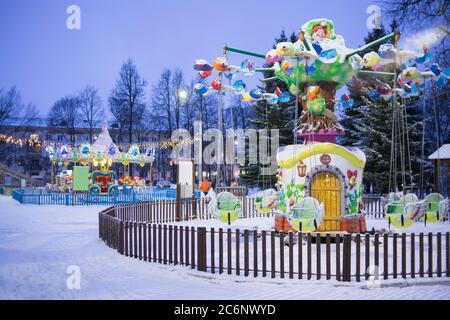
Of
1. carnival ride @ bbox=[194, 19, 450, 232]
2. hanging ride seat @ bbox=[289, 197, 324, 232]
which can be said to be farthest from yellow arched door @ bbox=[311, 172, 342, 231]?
hanging ride seat @ bbox=[289, 197, 324, 232]

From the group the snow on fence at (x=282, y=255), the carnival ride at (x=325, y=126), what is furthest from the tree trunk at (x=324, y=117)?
the snow on fence at (x=282, y=255)

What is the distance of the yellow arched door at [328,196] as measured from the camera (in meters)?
13.7

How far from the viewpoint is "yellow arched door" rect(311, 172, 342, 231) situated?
13695mm

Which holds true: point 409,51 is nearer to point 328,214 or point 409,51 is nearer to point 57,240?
point 328,214

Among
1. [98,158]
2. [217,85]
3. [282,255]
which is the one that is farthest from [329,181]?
[98,158]

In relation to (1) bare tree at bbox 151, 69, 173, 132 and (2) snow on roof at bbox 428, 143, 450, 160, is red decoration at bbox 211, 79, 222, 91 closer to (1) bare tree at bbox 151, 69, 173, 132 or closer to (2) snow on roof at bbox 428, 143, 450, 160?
(2) snow on roof at bbox 428, 143, 450, 160

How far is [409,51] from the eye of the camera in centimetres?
1187

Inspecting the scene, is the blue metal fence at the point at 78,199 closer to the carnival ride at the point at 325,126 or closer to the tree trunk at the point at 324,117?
the carnival ride at the point at 325,126

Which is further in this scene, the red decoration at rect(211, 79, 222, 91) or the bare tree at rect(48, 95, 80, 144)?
the bare tree at rect(48, 95, 80, 144)

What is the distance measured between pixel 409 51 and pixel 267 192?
22.3ft

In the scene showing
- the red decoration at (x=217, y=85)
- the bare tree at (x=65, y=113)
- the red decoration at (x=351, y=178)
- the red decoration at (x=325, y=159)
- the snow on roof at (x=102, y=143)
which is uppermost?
the bare tree at (x=65, y=113)

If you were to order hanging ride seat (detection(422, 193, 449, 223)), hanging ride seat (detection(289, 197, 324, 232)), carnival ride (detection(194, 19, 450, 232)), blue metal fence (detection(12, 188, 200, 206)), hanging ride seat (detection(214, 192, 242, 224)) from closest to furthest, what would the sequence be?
1. hanging ride seat (detection(289, 197, 324, 232))
2. hanging ride seat (detection(422, 193, 449, 223))
3. carnival ride (detection(194, 19, 450, 232))
4. hanging ride seat (detection(214, 192, 242, 224))
5. blue metal fence (detection(12, 188, 200, 206))
